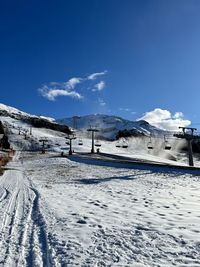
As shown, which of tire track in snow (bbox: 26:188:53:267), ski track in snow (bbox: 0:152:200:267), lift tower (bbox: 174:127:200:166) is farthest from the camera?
lift tower (bbox: 174:127:200:166)

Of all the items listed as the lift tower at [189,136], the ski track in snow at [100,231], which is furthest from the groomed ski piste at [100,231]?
the lift tower at [189,136]

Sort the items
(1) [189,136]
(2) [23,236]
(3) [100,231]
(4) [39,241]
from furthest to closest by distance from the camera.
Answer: (1) [189,136], (3) [100,231], (2) [23,236], (4) [39,241]

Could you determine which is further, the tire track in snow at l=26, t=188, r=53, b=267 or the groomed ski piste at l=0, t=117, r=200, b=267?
the groomed ski piste at l=0, t=117, r=200, b=267

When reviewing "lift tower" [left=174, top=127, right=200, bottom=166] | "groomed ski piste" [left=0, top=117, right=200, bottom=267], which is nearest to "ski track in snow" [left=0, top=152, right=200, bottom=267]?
"groomed ski piste" [left=0, top=117, right=200, bottom=267]

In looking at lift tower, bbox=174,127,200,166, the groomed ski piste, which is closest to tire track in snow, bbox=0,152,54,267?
the groomed ski piste

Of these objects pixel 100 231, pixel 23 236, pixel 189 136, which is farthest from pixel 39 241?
pixel 189 136

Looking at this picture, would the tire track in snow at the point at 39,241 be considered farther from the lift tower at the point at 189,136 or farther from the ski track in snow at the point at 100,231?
the lift tower at the point at 189,136

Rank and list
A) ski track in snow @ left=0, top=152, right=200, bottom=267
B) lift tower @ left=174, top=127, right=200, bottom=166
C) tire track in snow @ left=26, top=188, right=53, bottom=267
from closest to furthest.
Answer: tire track in snow @ left=26, top=188, right=53, bottom=267
ski track in snow @ left=0, top=152, right=200, bottom=267
lift tower @ left=174, top=127, right=200, bottom=166

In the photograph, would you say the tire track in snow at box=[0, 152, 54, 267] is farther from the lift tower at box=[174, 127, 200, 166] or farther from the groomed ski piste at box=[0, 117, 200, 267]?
the lift tower at box=[174, 127, 200, 166]

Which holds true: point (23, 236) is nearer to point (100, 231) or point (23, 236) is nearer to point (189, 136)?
point (100, 231)

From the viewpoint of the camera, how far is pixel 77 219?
10.6 m

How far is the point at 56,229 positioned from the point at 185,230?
11.1ft

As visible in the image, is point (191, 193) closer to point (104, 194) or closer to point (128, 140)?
point (104, 194)

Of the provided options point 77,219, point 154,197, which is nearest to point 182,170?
point 154,197
